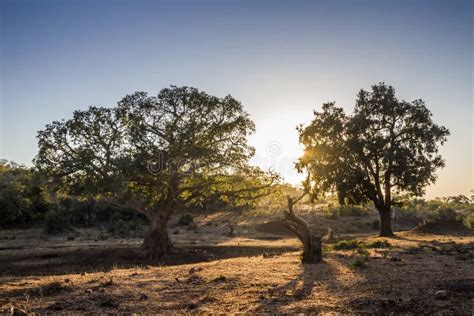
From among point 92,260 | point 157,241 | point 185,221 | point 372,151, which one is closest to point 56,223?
point 185,221

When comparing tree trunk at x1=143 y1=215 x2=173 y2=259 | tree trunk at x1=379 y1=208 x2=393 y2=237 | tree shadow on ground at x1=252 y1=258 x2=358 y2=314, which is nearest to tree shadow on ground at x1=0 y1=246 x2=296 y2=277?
tree trunk at x1=143 y1=215 x2=173 y2=259

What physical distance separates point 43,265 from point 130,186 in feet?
20.7

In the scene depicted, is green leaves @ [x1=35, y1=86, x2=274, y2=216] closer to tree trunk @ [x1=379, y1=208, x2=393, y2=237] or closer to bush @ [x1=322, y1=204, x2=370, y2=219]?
tree trunk @ [x1=379, y1=208, x2=393, y2=237]

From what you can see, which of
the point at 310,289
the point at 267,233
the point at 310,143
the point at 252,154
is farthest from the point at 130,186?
the point at 267,233

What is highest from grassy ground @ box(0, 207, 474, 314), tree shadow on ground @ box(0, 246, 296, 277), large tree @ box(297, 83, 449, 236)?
large tree @ box(297, 83, 449, 236)

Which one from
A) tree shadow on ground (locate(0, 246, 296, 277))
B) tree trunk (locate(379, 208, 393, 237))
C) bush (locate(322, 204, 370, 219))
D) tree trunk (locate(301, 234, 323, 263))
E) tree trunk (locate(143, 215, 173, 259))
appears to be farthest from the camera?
bush (locate(322, 204, 370, 219))

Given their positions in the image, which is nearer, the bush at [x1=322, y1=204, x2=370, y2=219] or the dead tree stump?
the dead tree stump

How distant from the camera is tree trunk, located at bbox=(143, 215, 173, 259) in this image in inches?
926

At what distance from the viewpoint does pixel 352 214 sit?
50.3 m

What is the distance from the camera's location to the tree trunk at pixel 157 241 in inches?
926

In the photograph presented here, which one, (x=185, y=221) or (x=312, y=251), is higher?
(x=312, y=251)

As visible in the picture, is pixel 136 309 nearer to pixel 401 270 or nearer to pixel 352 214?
pixel 401 270

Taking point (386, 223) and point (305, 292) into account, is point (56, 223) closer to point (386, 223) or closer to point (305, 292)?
point (386, 223)

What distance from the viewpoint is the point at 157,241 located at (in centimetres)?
2395
